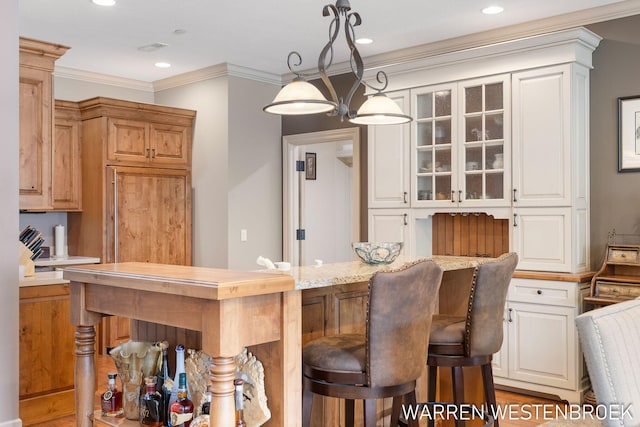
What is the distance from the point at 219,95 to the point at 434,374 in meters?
3.70

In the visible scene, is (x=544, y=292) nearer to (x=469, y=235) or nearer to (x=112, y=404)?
(x=469, y=235)

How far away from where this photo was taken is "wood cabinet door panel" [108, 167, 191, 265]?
213 inches

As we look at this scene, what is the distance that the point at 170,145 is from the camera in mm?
5848

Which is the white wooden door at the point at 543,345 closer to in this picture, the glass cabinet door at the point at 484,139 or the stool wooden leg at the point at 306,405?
the glass cabinet door at the point at 484,139

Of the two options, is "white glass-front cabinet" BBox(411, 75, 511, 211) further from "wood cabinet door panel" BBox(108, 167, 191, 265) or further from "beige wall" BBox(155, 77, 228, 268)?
"wood cabinet door panel" BBox(108, 167, 191, 265)

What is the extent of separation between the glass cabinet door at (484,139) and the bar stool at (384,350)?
A: 234 cm

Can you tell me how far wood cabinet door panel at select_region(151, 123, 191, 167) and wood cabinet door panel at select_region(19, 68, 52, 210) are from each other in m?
1.50

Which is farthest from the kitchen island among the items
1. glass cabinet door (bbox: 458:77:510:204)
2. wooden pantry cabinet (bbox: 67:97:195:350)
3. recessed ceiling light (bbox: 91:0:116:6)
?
Result: wooden pantry cabinet (bbox: 67:97:195:350)

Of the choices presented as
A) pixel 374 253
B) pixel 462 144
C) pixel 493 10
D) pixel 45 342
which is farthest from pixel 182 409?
pixel 493 10

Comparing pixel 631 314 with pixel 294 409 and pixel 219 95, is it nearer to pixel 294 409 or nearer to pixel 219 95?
pixel 294 409

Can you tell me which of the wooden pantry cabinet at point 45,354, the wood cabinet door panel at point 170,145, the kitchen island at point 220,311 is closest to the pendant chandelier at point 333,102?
the kitchen island at point 220,311

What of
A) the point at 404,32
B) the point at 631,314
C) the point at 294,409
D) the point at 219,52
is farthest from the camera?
the point at 219,52

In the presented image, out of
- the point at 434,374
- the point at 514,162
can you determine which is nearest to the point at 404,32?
the point at 514,162

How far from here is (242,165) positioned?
19.0 ft
